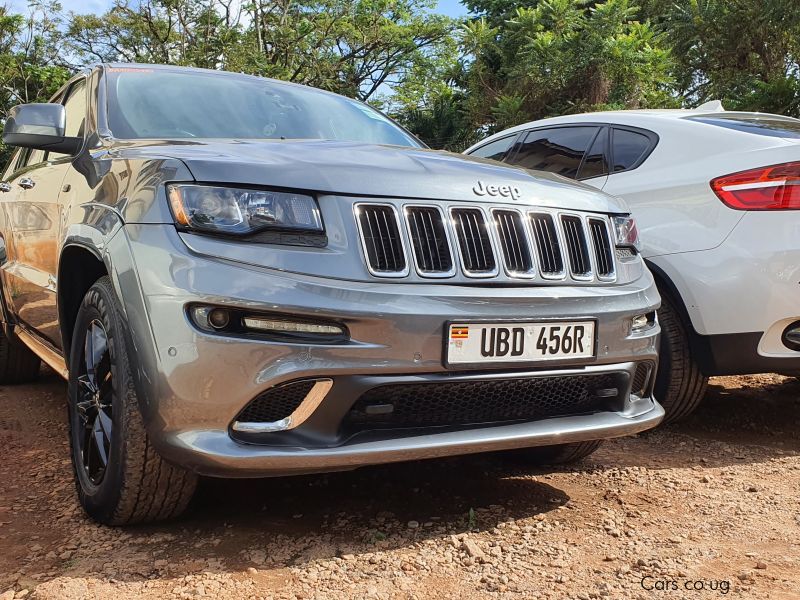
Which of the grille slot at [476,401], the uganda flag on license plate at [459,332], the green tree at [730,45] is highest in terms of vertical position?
the green tree at [730,45]

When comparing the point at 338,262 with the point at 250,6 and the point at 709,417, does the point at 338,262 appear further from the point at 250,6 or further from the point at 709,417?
the point at 250,6

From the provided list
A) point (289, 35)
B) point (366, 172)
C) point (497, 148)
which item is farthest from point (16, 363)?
point (289, 35)

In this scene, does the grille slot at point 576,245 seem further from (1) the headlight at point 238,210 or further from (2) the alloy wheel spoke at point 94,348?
(2) the alloy wheel spoke at point 94,348

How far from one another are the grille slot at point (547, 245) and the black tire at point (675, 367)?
4.21ft

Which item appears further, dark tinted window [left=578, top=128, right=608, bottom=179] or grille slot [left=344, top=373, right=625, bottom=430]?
dark tinted window [left=578, top=128, right=608, bottom=179]

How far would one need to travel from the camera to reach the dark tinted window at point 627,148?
4.05 metres

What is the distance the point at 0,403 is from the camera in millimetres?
4328

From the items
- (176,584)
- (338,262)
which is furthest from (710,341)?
(176,584)

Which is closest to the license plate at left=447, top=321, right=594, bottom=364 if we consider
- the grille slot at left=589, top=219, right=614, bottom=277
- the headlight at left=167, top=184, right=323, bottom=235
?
the grille slot at left=589, top=219, right=614, bottom=277

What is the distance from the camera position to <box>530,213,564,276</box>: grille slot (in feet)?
8.07

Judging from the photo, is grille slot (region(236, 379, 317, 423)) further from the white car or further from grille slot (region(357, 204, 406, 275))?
the white car

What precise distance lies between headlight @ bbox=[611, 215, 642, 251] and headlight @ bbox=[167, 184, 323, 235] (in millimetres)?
1165

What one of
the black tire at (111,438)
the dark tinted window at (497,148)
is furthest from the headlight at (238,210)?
the dark tinted window at (497,148)

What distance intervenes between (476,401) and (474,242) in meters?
0.46
